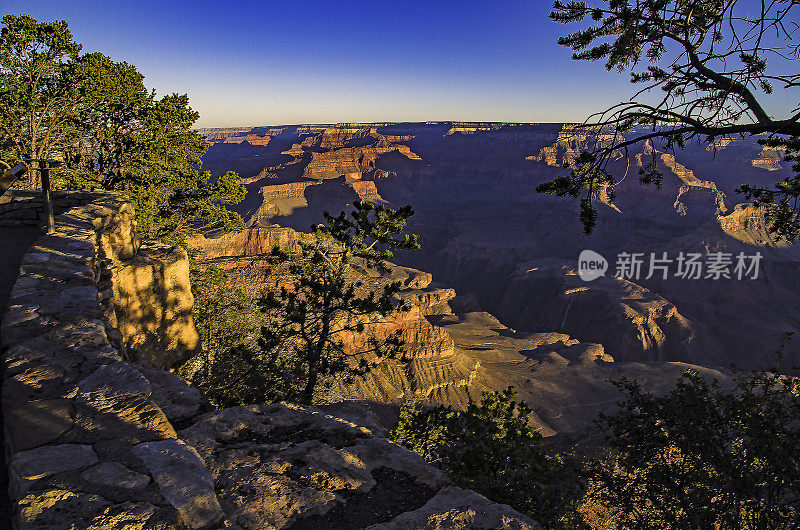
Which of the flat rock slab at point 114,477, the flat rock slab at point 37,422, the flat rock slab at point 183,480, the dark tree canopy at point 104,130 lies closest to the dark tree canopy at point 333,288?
the dark tree canopy at point 104,130

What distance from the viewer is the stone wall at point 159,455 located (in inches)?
106

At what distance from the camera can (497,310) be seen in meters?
98.8

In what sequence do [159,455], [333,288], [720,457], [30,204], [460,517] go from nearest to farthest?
[159,455] → [460,517] → [720,457] → [30,204] → [333,288]

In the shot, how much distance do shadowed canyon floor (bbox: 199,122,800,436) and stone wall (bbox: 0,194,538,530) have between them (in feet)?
18.1

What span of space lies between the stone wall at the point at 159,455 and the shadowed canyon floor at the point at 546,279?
5.51m

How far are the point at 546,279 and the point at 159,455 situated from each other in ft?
332

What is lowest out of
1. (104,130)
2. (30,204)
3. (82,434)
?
(82,434)

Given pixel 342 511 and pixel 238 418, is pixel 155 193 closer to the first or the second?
pixel 238 418

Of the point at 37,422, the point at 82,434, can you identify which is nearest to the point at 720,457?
the point at 82,434

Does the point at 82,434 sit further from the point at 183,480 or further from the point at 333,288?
the point at 333,288

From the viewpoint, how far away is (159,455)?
312 centimetres

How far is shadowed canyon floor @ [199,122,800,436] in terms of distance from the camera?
4615cm

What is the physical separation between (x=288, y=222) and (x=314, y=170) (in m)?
40.6

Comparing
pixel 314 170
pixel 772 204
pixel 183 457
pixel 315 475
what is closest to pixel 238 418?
pixel 315 475
